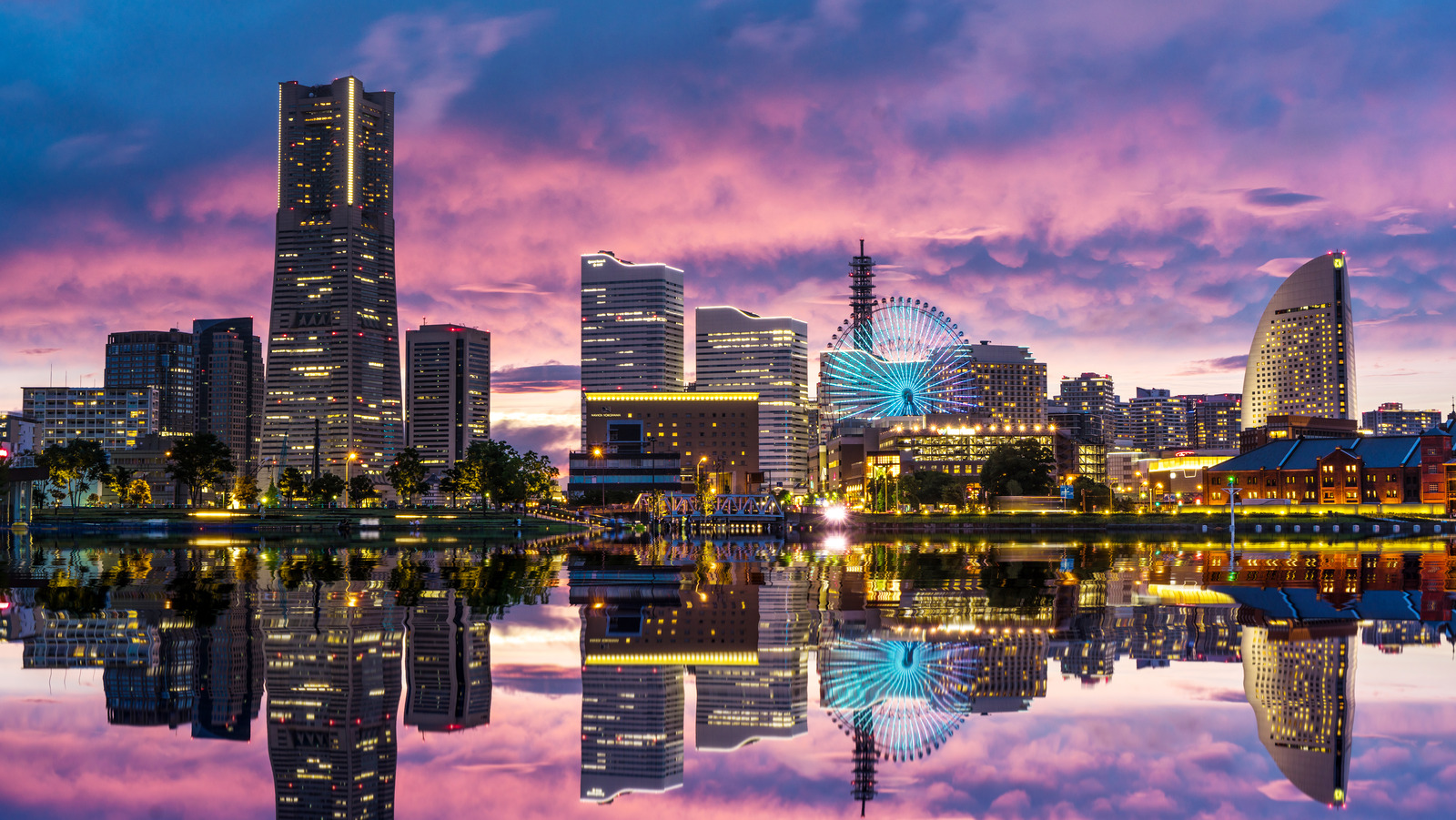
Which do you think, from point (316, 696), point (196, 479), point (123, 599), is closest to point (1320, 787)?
point (316, 696)

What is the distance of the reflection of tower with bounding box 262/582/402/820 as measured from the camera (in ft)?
50.9

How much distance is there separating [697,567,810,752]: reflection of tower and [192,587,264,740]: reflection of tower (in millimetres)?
7799

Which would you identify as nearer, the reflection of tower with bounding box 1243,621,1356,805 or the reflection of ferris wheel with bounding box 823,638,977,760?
the reflection of tower with bounding box 1243,621,1356,805

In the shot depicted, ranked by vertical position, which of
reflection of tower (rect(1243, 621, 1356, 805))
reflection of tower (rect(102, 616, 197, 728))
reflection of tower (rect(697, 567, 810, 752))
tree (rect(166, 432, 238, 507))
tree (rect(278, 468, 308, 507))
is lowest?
reflection of tower (rect(697, 567, 810, 752))

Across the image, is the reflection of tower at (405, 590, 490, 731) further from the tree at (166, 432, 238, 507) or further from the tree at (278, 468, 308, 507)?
the tree at (278, 468, 308, 507)

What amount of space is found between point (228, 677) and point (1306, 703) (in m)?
21.1

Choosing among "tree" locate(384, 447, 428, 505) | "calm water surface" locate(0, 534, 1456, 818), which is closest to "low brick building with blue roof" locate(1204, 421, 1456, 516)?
"tree" locate(384, 447, 428, 505)

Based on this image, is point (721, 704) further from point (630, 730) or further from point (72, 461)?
point (72, 461)

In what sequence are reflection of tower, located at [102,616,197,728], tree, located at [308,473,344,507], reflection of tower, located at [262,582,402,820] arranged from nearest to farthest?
reflection of tower, located at [262,582,402,820], reflection of tower, located at [102,616,197,728], tree, located at [308,473,344,507]

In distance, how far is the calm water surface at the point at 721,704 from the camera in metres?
15.9

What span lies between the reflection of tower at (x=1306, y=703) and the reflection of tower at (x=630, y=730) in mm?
9132

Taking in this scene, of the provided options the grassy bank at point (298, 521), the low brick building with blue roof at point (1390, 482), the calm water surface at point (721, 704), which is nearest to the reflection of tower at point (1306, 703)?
the calm water surface at point (721, 704)

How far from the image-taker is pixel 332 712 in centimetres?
2047

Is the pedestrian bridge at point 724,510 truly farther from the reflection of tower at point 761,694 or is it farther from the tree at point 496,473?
the reflection of tower at point 761,694
